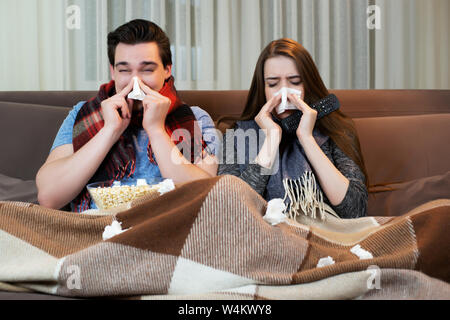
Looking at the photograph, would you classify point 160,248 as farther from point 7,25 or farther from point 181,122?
point 7,25

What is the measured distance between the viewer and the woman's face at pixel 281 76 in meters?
1.63

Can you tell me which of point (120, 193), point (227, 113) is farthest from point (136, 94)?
point (227, 113)

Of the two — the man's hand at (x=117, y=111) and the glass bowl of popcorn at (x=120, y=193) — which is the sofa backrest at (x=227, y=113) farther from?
the glass bowl of popcorn at (x=120, y=193)

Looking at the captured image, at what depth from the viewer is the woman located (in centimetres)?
144

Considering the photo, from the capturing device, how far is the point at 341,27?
2.68 metres

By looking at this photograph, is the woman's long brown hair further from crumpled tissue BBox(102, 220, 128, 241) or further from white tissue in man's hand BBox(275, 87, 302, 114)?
crumpled tissue BBox(102, 220, 128, 241)

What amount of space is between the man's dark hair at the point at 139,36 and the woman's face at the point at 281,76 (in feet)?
1.23

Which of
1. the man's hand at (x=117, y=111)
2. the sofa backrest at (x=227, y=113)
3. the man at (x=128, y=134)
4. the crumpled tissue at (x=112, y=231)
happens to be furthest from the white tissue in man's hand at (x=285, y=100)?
the crumpled tissue at (x=112, y=231)

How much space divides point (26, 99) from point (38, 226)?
1.11 meters

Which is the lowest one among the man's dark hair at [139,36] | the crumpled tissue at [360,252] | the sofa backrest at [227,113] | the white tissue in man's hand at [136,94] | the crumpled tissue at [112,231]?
the crumpled tissue at [360,252]

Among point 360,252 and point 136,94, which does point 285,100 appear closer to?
point 136,94

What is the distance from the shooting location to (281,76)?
A: 163cm
